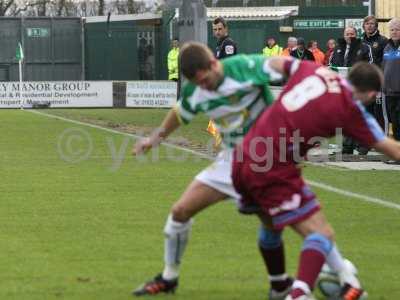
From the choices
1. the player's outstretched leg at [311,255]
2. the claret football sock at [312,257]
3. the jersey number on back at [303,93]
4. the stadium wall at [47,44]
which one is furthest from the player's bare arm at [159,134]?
the stadium wall at [47,44]

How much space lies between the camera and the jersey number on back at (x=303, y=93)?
22.7 ft

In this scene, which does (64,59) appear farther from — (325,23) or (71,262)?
(71,262)

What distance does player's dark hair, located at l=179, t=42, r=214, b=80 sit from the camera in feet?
23.5

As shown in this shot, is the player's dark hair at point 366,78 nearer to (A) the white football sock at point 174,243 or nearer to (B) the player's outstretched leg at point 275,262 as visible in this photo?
(B) the player's outstretched leg at point 275,262

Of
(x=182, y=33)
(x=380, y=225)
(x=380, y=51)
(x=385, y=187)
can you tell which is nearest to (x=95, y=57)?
(x=182, y=33)

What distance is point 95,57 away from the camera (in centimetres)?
4134

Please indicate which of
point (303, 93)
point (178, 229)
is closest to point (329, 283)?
point (178, 229)

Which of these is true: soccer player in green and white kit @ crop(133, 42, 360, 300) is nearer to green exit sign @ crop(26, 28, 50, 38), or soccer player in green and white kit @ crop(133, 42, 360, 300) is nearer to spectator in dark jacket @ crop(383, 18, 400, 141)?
spectator in dark jacket @ crop(383, 18, 400, 141)

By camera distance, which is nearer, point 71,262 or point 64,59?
point 71,262

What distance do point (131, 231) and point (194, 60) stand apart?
11.9ft

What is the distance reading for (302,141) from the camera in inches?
277

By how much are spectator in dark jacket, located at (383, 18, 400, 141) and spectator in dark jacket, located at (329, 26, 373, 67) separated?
0.49 metres

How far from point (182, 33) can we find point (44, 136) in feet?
15.9

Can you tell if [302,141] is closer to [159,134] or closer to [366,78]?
[366,78]
